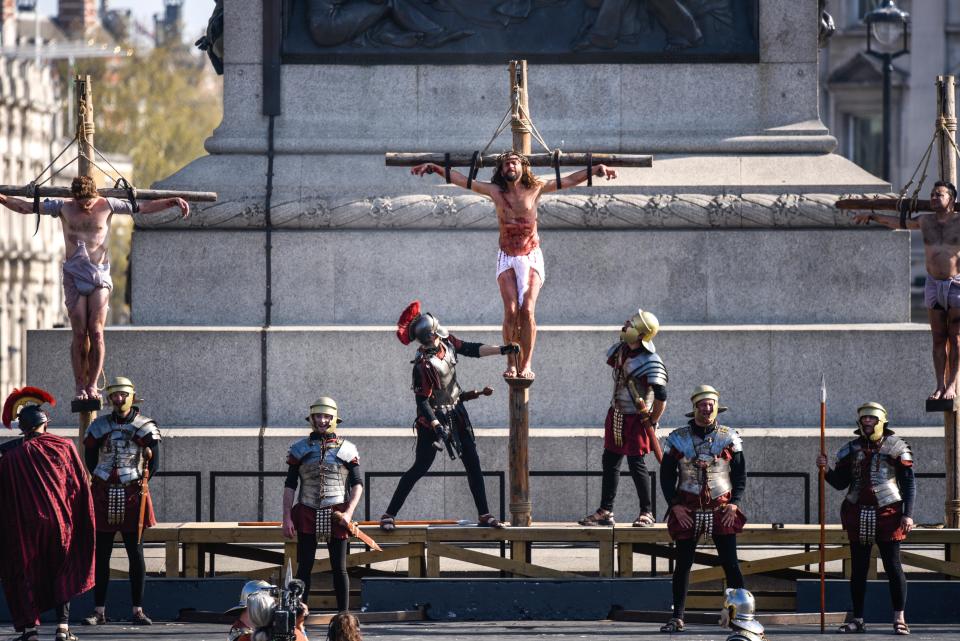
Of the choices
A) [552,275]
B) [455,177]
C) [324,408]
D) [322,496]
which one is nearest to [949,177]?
[455,177]

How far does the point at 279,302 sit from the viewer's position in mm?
24938

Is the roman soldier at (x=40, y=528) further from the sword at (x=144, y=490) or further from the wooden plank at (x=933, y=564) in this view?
the wooden plank at (x=933, y=564)

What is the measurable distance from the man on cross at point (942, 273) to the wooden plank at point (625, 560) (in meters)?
3.21

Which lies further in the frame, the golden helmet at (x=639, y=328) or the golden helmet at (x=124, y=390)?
the golden helmet at (x=639, y=328)

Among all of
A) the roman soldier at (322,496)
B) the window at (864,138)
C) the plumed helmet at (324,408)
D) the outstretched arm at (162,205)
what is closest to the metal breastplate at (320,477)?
the roman soldier at (322,496)

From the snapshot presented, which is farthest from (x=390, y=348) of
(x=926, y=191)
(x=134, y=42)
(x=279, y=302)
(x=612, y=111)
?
(x=134, y=42)

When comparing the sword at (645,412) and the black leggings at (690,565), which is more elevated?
the sword at (645,412)

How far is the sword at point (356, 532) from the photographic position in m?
19.9

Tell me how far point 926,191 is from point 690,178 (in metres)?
33.5

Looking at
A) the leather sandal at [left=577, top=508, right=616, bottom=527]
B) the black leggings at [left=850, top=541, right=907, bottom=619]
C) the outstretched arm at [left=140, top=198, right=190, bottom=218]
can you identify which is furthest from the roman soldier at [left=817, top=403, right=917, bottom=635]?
the outstretched arm at [left=140, top=198, right=190, bottom=218]

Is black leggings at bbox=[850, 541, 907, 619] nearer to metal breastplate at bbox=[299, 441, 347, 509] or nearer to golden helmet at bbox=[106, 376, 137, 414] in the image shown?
metal breastplate at bbox=[299, 441, 347, 509]

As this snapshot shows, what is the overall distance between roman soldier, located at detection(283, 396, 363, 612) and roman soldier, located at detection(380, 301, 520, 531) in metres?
1.19

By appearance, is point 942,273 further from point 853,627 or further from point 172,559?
point 172,559

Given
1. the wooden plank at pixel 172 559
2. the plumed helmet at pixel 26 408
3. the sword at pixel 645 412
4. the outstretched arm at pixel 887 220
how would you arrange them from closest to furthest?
1. the plumed helmet at pixel 26 408
2. the wooden plank at pixel 172 559
3. the sword at pixel 645 412
4. the outstretched arm at pixel 887 220
